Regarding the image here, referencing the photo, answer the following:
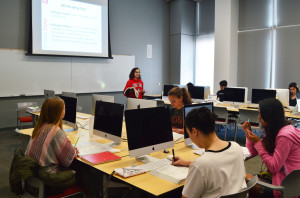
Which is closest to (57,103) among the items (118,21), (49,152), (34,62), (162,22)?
(49,152)

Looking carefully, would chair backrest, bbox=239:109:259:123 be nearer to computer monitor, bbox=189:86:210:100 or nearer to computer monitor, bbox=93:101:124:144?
computer monitor, bbox=189:86:210:100

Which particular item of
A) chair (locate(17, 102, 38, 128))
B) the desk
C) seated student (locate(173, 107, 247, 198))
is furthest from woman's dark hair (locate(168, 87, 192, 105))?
chair (locate(17, 102, 38, 128))

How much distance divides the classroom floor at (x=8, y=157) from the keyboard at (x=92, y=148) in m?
0.58

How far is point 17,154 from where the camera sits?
2105 millimetres

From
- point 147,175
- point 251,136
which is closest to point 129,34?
point 251,136

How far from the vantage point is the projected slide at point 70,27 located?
651 cm

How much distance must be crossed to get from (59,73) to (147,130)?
5355 mm

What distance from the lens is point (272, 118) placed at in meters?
2.10

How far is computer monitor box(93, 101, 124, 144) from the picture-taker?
2.61m

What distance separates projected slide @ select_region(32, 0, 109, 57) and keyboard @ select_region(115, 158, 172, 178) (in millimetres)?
5380

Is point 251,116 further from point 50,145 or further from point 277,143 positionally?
point 50,145

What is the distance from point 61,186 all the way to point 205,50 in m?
8.01

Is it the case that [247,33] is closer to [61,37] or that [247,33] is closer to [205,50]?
[205,50]

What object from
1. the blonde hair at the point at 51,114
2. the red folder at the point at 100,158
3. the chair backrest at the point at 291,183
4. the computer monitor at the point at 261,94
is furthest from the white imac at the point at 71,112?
the computer monitor at the point at 261,94
